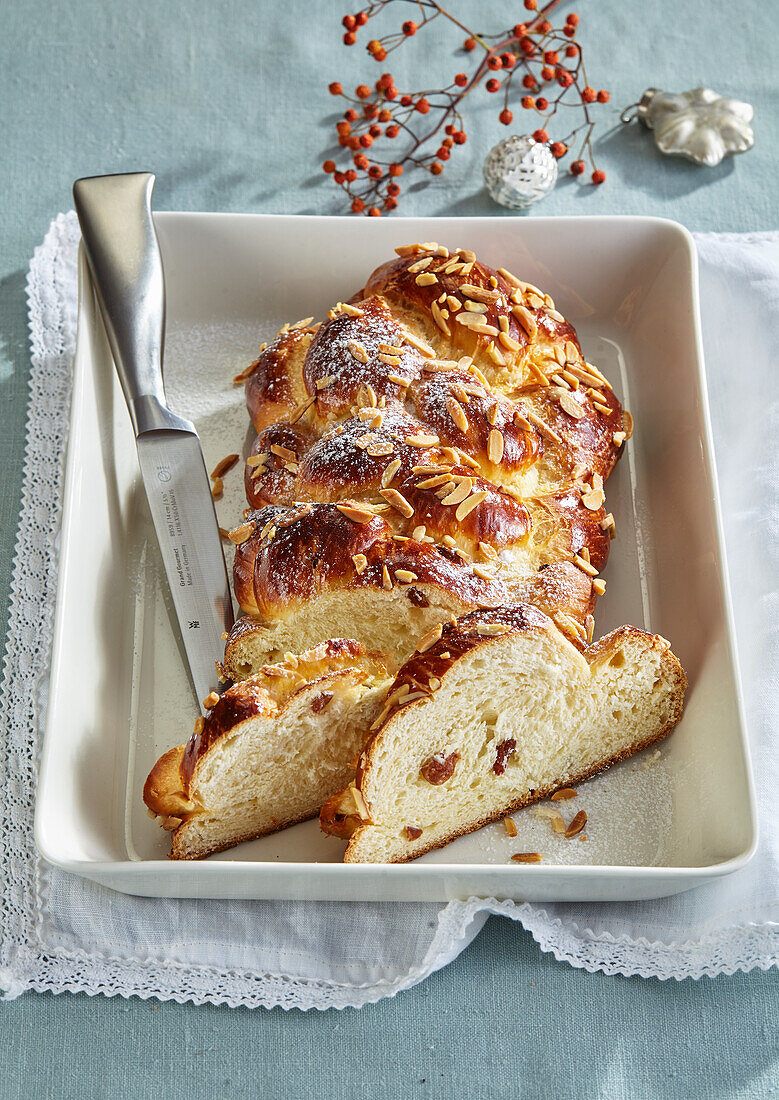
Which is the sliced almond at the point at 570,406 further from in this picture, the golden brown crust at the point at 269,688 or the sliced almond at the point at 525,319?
the golden brown crust at the point at 269,688

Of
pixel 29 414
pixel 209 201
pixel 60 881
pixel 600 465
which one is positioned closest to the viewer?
pixel 60 881

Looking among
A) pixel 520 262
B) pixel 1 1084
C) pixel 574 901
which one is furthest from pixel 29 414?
pixel 574 901

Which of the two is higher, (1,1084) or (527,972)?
(527,972)

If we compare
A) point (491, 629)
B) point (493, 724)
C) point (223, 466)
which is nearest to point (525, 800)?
point (493, 724)

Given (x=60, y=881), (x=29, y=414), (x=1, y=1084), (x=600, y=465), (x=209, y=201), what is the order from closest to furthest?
(x=1, y=1084)
(x=60, y=881)
(x=600, y=465)
(x=29, y=414)
(x=209, y=201)

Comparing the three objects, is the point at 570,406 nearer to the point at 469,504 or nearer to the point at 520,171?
the point at 469,504

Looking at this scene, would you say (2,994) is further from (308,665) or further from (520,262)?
(520,262)

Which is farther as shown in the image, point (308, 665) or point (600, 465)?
point (600, 465)
